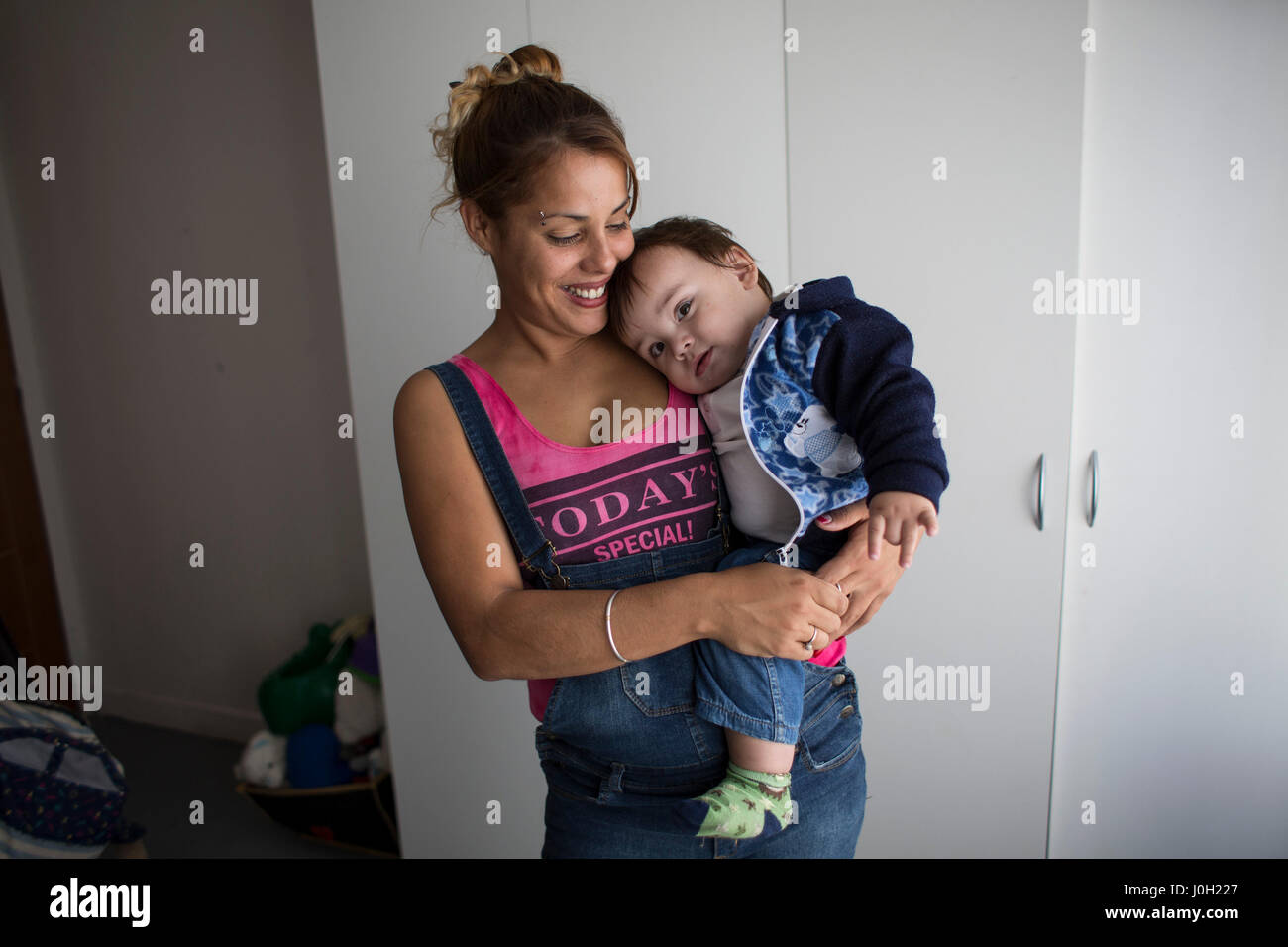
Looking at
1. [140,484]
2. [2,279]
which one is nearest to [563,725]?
[140,484]

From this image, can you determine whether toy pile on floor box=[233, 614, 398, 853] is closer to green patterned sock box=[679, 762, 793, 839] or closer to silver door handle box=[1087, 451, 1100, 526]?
green patterned sock box=[679, 762, 793, 839]

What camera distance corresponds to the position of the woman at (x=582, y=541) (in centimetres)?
110

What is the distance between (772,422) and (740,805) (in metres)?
0.52

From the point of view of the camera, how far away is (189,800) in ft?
9.77

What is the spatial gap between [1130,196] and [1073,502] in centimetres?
65

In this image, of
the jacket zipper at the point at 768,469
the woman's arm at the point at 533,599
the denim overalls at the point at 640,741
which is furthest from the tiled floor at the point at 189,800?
the jacket zipper at the point at 768,469

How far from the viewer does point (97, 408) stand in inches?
131

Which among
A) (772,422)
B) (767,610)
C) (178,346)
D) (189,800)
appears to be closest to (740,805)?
(767,610)

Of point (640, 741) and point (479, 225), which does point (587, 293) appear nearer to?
point (479, 225)

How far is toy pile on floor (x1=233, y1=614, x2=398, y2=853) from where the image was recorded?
2506 millimetres

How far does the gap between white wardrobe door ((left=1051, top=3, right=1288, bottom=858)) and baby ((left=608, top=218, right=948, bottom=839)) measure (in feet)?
3.00

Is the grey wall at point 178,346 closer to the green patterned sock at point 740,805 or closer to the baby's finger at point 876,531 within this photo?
the green patterned sock at point 740,805

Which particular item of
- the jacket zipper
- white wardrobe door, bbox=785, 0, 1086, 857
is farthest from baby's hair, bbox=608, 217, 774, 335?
white wardrobe door, bbox=785, 0, 1086, 857
